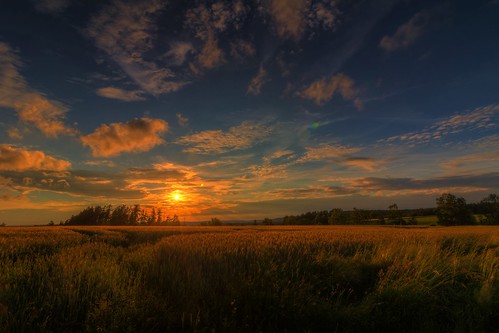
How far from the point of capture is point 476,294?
8.02 metres

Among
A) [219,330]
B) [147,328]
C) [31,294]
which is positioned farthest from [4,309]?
[219,330]

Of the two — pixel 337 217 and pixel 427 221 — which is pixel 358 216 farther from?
pixel 427 221

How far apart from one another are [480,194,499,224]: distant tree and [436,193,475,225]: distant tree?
4.10 meters

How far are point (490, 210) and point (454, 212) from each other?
18.1 meters

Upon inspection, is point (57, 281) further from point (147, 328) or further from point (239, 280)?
point (239, 280)

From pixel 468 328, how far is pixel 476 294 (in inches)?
56.9

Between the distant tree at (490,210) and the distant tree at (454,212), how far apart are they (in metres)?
4.10

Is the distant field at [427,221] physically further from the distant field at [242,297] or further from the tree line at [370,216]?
the distant field at [242,297]

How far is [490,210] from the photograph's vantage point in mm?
92125

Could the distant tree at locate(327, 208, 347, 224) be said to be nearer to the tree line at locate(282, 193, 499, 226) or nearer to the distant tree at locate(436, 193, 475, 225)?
the tree line at locate(282, 193, 499, 226)

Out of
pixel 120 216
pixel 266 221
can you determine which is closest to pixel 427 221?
pixel 266 221

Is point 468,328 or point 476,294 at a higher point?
point 476,294

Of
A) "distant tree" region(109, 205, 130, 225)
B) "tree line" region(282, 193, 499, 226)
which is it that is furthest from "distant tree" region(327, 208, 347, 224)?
"distant tree" region(109, 205, 130, 225)

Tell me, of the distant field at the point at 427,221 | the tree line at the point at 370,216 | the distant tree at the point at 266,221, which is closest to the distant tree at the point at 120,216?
the tree line at the point at 370,216
